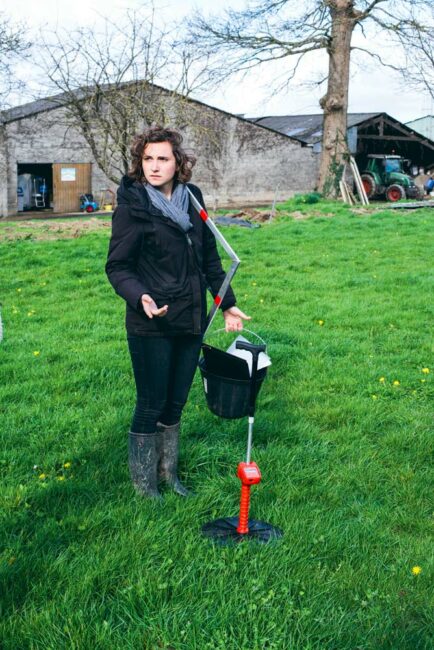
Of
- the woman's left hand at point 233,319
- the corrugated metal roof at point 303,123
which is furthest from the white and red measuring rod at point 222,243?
the corrugated metal roof at point 303,123

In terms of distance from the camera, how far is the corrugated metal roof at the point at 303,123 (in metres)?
31.6

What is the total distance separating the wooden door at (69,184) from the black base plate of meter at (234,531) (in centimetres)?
2762

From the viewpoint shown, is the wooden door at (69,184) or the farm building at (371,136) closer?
the wooden door at (69,184)

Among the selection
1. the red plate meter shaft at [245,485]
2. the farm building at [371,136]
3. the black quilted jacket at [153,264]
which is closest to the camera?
the red plate meter shaft at [245,485]

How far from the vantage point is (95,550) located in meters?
2.74

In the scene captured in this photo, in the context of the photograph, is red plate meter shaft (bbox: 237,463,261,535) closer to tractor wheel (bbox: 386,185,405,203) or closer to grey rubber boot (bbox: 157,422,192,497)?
grey rubber boot (bbox: 157,422,192,497)

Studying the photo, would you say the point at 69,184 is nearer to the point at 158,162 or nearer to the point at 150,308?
the point at 158,162

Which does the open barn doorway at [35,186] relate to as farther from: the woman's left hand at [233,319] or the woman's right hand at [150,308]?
the woman's right hand at [150,308]

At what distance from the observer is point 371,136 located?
102 feet

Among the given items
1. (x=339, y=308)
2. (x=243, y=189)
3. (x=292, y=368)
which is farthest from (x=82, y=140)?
(x=292, y=368)

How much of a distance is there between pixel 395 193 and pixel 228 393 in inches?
989

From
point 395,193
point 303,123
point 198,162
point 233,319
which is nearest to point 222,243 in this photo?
point 233,319

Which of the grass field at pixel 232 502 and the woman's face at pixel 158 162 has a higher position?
the woman's face at pixel 158 162

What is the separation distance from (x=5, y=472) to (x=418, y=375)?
343 centimetres
